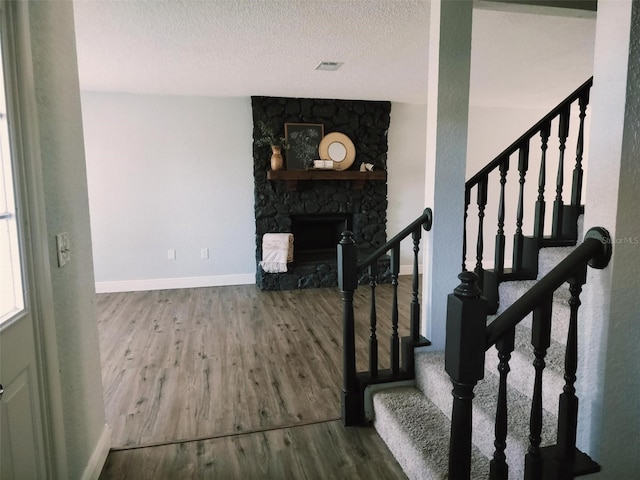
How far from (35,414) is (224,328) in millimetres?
2447

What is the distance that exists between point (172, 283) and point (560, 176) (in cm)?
440

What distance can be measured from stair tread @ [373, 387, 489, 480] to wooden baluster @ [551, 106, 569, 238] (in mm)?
1338

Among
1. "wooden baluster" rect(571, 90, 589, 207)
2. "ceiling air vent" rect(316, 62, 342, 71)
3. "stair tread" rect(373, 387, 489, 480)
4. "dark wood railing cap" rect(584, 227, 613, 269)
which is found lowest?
"stair tread" rect(373, 387, 489, 480)

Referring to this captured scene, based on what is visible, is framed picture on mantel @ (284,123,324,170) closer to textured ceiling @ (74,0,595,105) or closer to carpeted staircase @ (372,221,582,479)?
textured ceiling @ (74,0,595,105)

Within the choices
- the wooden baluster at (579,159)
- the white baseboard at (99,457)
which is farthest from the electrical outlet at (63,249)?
the wooden baluster at (579,159)

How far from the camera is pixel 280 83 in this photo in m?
4.36

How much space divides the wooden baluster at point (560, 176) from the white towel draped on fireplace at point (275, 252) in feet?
10.3

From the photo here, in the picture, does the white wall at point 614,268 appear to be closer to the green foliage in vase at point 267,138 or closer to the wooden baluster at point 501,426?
the wooden baluster at point 501,426

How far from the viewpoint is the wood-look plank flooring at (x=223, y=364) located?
2221 millimetres

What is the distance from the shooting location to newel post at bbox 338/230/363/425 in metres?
2.09

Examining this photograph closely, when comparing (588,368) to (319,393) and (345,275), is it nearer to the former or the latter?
(345,275)

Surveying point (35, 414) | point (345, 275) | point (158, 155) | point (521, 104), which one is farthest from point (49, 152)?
point (521, 104)

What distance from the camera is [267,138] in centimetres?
498

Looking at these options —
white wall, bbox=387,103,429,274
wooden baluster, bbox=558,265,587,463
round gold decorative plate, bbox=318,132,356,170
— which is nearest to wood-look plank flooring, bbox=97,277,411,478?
wooden baluster, bbox=558,265,587,463
